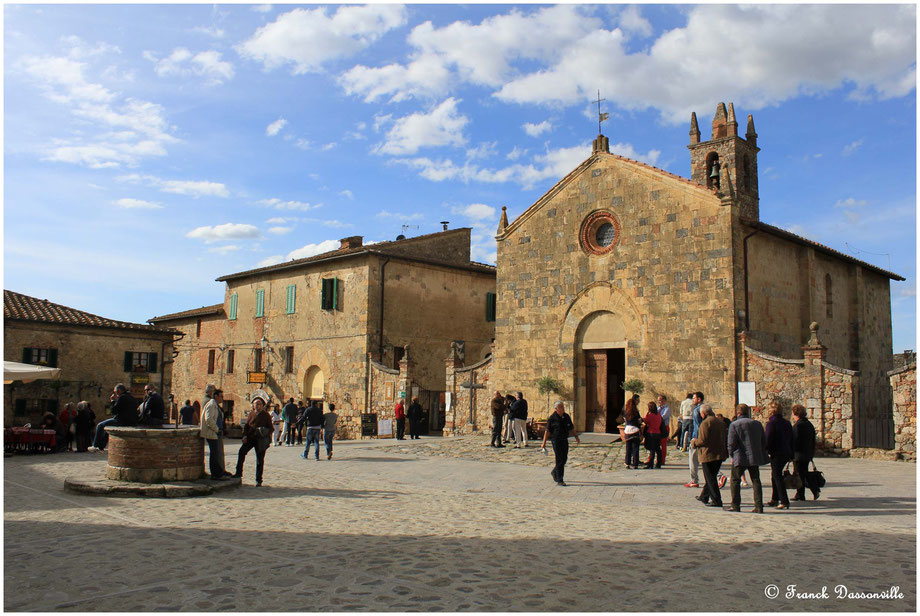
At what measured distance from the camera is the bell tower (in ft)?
80.4

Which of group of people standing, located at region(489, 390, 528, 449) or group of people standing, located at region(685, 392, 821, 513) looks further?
group of people standing, located at region(489, 390, 528, 449)

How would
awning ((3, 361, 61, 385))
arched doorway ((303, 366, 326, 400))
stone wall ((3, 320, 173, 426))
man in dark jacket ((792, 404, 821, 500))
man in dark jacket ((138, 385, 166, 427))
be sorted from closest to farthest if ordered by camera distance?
man in dark jacket ((792, 404, 821, 500)), man in dark jacket ((138, 385, 166, 427)), awning ((3, 361, 61, 385)), stone wall ((3, 320, 173, 426)), arched doorway ((303, 366, 326, 400))

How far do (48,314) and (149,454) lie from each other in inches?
728

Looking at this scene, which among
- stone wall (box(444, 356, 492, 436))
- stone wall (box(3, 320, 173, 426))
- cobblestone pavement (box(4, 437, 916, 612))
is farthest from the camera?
stone wall (box(3, 320, 173, 426))

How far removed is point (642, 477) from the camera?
1404cm

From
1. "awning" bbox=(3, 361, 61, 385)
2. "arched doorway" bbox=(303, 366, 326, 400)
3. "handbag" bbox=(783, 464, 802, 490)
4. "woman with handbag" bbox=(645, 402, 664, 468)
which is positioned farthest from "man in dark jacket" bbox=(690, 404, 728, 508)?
"arched doorway" bbox=(303, 366, 326, 400)

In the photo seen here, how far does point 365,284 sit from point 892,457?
18.3 m

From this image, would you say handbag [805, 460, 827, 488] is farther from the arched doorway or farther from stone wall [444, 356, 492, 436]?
the arched doorway

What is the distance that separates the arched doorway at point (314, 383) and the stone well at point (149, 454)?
1800cm

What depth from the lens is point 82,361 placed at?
26938 mm

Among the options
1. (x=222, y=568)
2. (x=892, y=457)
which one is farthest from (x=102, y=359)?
(x=892, y=457)

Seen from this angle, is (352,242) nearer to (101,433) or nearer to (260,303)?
(260,303)

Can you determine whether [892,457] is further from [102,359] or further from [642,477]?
[102,359]

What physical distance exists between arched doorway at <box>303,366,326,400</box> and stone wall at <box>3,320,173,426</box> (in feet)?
18.4
